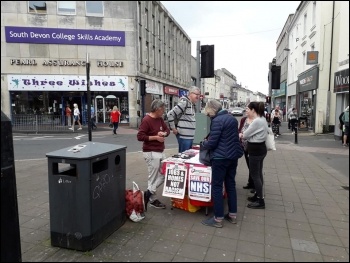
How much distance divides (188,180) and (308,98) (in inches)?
658

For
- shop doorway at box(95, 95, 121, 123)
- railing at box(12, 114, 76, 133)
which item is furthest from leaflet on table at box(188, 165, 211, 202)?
shop doorway at box(95, 95, 121, 123)

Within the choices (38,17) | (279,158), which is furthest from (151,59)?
(279,158)

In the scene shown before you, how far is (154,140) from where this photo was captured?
4.25m

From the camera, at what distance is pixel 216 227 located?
3715mm

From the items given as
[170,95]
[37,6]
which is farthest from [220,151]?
[170,95]

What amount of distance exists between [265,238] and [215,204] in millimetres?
709

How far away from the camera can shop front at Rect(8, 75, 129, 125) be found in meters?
21.5

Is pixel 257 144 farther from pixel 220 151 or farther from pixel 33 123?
pixel 33 123

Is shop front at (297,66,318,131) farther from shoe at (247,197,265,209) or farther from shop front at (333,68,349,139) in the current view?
shoe at (247,197,265,209)

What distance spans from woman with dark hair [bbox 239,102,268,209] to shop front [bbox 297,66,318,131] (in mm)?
11681

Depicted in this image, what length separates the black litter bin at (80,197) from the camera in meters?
3.04

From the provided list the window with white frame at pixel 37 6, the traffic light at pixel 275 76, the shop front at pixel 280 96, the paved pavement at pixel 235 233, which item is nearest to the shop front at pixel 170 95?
the shop front at pixel 280 96

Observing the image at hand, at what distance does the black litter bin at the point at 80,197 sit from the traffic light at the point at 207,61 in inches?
179

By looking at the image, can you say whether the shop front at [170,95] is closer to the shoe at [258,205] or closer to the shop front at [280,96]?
the shop front at [280,96]
